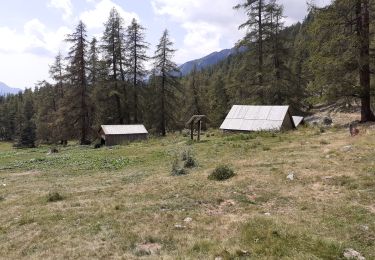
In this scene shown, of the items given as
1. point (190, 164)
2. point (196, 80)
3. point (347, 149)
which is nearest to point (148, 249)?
point (190, 164)

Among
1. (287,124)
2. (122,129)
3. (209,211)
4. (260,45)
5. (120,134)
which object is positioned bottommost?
(209,211)

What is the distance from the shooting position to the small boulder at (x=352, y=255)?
7.84 meters

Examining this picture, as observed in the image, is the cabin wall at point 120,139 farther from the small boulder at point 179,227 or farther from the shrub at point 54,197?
the small boulder at point 179,227

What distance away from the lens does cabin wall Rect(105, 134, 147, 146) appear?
44328 mm

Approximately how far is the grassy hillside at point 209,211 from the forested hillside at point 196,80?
23.7ft

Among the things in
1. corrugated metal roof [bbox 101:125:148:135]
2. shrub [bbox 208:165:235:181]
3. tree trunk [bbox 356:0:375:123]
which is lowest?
shrub [bbox 208:165:235:181]

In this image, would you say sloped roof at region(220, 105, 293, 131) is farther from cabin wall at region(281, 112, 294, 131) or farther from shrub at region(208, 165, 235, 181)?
shrub at region(208, 165, 235, 181)

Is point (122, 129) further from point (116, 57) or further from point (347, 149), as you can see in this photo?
point (347, 149)

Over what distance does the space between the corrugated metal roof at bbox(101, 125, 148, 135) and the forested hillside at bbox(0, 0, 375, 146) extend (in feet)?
18.1

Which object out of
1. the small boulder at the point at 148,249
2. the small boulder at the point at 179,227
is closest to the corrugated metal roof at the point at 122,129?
the small boulder at the point at 179,227

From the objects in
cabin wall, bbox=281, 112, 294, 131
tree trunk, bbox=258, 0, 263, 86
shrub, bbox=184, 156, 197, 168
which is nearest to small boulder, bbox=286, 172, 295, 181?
shrub, bbox=184, 156, 197, 168

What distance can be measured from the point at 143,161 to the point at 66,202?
427 inches

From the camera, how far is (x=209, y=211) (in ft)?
38.6

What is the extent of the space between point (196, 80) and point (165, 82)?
16756 millimetres
